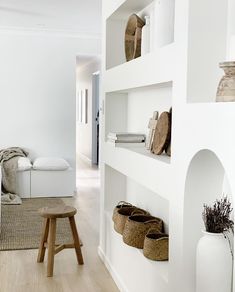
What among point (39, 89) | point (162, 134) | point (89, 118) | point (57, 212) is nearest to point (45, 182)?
point (39, 89)

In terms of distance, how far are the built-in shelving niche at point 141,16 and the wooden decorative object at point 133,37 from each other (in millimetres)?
102

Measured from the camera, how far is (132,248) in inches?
115

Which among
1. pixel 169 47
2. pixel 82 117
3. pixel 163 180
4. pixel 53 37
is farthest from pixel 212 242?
pixel 82 117

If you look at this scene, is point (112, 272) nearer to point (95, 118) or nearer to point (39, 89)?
point (39, 89)

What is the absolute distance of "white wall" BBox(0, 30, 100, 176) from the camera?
655 centimetres

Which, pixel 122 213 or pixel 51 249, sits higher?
pixel 122 213

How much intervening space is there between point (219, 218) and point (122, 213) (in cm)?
148

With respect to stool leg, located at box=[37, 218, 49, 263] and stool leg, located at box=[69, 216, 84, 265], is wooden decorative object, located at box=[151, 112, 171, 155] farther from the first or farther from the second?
stool leg, located at box=[37, 218, 49, 263]

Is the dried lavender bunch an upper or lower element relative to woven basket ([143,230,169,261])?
upper

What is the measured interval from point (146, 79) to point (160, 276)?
45.2 inches

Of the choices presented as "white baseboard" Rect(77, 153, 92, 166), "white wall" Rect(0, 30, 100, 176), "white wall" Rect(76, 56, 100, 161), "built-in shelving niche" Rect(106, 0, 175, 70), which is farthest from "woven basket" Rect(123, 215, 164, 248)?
"white baseboard" Rect(77, 153, 92, 166)

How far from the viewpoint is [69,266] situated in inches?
143

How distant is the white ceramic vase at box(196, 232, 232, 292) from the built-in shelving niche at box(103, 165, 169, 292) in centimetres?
54

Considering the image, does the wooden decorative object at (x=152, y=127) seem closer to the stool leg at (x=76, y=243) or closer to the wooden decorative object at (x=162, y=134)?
the wooden decorative object at (x=162, y=134)
